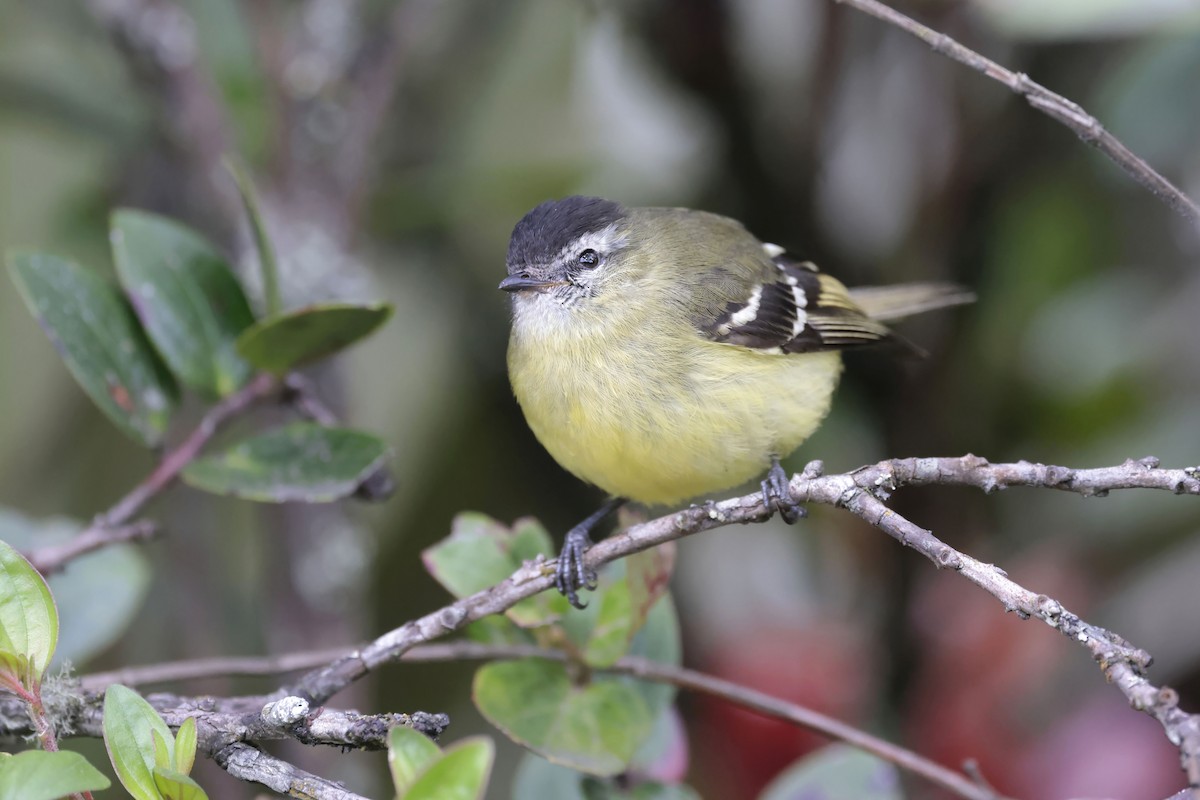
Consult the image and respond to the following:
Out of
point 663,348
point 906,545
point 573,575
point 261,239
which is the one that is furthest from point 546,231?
point 906,545

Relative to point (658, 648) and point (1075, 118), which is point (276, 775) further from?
point (1075, 118)

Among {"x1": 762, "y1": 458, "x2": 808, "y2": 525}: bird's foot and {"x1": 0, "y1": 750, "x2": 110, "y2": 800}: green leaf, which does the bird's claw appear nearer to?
{"x1": 762, "y1": 458, "x2": 808, "y2": 525}: bird's foot

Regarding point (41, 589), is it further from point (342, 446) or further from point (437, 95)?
point (437, 95)

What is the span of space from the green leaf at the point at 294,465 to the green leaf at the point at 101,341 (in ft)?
0.46

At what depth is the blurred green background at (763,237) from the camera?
2.66 meters

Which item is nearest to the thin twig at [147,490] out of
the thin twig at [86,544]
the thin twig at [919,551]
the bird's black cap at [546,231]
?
the thin twig at [86,544]

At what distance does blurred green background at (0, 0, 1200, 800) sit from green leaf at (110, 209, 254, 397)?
78cm

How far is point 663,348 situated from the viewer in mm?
2197

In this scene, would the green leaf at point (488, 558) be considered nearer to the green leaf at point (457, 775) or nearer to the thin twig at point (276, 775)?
the thin twig at point (276, 775)

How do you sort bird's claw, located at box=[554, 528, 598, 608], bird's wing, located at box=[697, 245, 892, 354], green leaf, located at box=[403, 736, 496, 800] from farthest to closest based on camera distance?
bird's wing, located at box=[697, 245, 892, 354] → bird's claw, located at box=[554, 528, 598, 608] → green leaf, located at box=[403, 736, 496, 800]

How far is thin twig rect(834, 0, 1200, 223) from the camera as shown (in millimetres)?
1307

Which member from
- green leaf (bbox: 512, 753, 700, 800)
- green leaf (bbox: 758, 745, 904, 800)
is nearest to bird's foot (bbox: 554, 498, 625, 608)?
green leaf (bbox: 512, 753, 700, 800)

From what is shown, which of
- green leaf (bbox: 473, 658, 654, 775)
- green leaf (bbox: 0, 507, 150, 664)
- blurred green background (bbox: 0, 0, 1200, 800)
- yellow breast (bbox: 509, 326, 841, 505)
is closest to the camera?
green leaf (bbox: 473, 658, 654, 775)

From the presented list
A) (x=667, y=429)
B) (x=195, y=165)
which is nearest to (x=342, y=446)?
(x=667, y=429)
